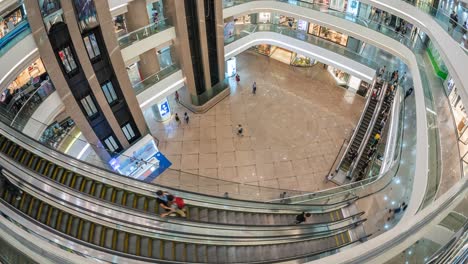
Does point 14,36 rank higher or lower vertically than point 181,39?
higher

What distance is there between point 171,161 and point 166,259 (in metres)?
8.94

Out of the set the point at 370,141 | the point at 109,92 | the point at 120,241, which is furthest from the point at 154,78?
the point at 370,141

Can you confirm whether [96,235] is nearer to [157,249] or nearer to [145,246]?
[145,246]

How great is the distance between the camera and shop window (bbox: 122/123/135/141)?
52.3 feet

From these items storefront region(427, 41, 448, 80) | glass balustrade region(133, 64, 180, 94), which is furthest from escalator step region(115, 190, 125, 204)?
storefront region(427, 41, 448, 80)

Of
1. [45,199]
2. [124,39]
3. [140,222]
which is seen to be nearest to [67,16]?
[124,39]

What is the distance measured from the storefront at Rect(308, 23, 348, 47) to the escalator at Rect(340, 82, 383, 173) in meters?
4.46

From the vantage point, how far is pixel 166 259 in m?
8.42

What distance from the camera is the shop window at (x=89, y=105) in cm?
1358

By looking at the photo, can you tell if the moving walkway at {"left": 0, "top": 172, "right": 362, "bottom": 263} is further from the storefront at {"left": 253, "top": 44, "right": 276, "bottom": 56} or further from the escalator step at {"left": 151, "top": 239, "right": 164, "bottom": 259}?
the storefront at {"left": 253, "top": 44, "right": 276, "bottom": 56}

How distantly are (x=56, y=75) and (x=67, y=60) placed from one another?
708 mm

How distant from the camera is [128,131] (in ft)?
53.2

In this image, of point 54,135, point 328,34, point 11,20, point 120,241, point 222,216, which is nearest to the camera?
point 120,241

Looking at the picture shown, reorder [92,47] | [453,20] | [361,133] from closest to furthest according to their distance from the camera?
[453,20] < [92,47] < [361,133]
